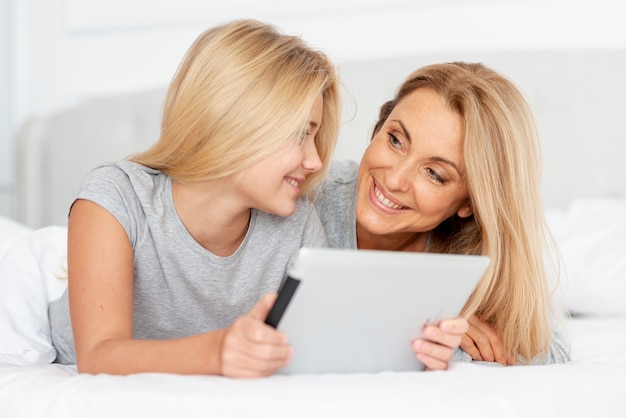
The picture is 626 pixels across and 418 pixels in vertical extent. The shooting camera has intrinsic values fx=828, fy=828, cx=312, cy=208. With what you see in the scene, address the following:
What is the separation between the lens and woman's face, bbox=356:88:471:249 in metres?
1.50

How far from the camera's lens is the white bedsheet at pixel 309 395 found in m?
0.90

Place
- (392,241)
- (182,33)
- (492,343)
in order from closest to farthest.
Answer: (492,343)
(392,241)
(182,33)

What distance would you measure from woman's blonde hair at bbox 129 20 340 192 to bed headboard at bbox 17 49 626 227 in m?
0.89

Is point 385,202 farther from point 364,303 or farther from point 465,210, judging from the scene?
point 364,303

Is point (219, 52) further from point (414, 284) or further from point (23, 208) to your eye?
point (23, 208)

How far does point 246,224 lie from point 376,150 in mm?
289

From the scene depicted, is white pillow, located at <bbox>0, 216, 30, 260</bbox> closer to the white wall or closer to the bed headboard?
A: the bed headboard

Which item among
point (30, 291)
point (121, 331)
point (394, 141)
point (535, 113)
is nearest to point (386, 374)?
point (121, 331)

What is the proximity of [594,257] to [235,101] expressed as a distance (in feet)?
3.72

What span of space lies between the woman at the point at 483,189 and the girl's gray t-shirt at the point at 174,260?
19cm

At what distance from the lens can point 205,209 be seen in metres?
1.37

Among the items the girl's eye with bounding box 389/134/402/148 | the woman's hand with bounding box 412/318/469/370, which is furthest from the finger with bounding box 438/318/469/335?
the girl's eye with bounding box 389/134/402/148

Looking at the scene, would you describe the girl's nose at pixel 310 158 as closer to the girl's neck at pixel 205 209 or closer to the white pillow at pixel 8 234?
the girl's neck at pixel 205 209

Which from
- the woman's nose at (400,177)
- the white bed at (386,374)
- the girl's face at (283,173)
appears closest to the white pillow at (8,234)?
the white bed at (386,374)
